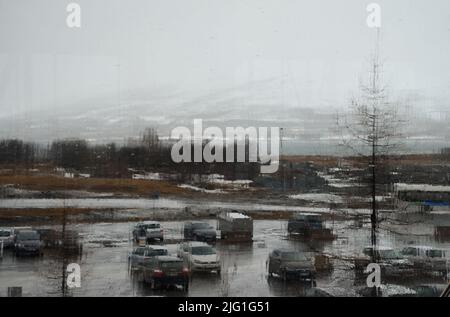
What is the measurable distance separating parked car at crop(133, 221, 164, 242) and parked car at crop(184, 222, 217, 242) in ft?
0.53

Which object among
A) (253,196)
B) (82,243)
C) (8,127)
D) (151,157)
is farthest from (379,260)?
(8,127)

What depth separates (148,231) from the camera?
3.61 meters

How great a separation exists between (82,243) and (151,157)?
2.24ft

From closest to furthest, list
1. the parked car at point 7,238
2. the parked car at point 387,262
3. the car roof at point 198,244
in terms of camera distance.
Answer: the parked car at point 7,238, the car roof at point 198,244, the parked car at point 387,262

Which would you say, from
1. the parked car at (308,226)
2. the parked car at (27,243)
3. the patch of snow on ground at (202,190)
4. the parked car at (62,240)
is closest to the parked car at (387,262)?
the parked car at (308,226)

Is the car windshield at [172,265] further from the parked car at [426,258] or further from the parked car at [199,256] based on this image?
the parked car at [426,258]

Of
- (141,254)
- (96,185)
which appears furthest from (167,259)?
(96,185)

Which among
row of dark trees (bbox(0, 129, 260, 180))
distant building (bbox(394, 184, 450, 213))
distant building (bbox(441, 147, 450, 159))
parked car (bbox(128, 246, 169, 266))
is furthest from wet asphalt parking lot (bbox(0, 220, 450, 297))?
distant building (bbox(441, 147, 450, 159))

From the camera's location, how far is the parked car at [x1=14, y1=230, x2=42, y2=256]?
11.6 feet

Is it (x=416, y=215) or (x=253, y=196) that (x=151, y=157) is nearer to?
(x=253, y=196)

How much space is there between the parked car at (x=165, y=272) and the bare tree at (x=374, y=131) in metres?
1.24

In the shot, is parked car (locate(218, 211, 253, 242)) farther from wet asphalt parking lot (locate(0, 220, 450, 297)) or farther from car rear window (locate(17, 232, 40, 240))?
car rear window (locate(17, 232, 40, 240))

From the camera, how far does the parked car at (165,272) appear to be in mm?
3586

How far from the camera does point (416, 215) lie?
3.78 meters
